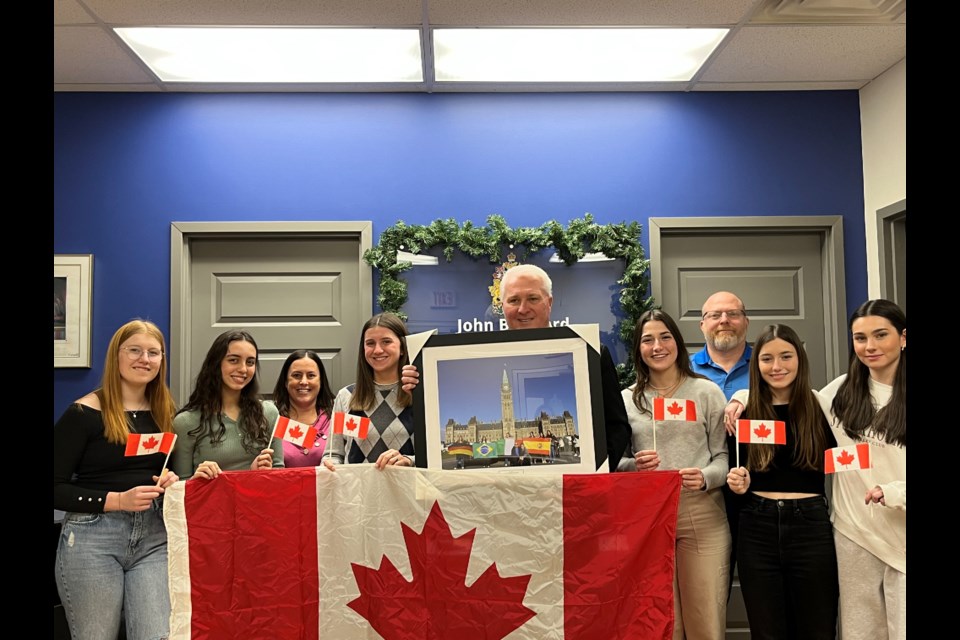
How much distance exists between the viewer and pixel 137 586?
251 cm

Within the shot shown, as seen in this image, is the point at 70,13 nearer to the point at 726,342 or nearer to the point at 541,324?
the point at 541,324

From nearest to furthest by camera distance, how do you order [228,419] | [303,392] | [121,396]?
[121,396]
[228,419]
[303,392]

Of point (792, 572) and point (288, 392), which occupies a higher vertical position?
point (288, 392)

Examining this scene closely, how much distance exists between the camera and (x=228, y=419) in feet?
9.40

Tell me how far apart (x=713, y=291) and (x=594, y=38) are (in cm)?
154

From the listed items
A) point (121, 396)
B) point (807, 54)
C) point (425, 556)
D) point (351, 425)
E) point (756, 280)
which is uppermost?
point (807, 54)

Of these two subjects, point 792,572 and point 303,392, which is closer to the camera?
point 792,572

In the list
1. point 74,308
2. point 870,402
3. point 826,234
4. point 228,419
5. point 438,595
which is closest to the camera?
point 438,595

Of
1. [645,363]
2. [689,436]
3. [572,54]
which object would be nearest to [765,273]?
[572,54]

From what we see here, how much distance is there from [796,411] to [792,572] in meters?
0.53

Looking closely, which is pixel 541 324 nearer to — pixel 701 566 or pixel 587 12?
pixel 701 566

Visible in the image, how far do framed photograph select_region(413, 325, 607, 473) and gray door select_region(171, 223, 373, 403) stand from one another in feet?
5.95
